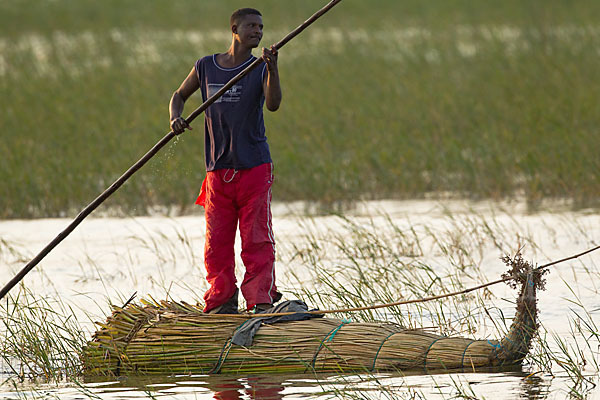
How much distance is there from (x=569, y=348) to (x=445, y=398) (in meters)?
0.94

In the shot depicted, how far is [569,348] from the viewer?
462 centimetres

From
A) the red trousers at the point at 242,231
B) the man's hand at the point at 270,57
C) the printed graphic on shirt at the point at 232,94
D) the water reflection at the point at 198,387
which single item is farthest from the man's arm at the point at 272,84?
the water reflection at the point at 198,387

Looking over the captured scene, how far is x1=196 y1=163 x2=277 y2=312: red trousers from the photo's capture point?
185 inches

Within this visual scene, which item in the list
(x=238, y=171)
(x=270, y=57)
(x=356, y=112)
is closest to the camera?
(x=270, y=57)

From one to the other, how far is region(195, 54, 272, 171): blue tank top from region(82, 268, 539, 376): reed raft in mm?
732

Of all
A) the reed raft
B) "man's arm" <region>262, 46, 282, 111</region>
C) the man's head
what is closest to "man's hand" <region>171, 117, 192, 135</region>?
"man's arm" <region>262, 46, 282, 111</region>

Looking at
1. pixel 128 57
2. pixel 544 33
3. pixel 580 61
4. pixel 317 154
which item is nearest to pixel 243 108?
pixel 317 154

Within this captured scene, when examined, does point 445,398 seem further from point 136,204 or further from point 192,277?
point 136,204

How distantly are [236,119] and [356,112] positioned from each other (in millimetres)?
7514

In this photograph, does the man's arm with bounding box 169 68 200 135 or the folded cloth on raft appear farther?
the man's arm with bounding box 169 68 200 135

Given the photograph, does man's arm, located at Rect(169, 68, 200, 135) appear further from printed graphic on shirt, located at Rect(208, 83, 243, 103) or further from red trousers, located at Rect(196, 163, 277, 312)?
red trousers, located at Rect(196, 163, 277, 312)

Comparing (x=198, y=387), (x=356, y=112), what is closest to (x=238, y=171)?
(x=198, y=387)

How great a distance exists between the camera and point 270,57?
4223 millimetres

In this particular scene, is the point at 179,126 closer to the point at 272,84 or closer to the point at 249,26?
the point at 272,84
